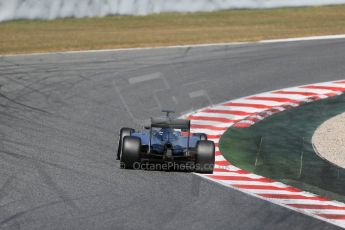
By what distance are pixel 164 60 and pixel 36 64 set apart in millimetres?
4039

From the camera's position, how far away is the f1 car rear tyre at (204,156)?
16234 millimetres

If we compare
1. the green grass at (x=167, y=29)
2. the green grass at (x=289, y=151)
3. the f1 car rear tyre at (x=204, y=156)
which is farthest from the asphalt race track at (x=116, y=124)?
the green grass at (x=289, y=151)

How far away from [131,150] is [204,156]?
1394 mm

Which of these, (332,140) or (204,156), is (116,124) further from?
(332,140)

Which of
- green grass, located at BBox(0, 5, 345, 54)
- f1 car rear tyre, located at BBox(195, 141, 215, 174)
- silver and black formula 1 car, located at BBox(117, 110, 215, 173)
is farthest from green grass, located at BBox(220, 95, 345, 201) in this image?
green grass, located at BBox(0, 5, 345, 54)

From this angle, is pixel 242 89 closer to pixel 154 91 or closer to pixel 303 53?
pixel 154 91

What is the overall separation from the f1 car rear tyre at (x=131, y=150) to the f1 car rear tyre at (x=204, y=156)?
1.14 metres

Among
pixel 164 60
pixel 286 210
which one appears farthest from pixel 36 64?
pixel 286 210

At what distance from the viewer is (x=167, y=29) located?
103 feet

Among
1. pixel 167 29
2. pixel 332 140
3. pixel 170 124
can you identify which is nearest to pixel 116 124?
pixel 170 124

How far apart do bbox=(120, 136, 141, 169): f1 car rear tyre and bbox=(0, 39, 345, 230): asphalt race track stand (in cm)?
32

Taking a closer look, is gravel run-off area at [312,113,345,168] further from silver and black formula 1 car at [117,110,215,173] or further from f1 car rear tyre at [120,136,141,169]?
f1 car rear tyre at [120,136,141,169]

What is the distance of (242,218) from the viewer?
14.2m

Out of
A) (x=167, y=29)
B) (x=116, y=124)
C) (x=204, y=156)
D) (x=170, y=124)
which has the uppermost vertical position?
(x=167, y=29)
